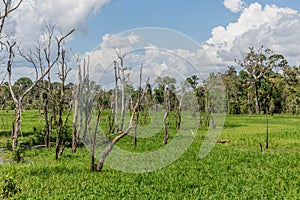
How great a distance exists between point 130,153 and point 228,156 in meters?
4.13

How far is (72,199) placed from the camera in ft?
24.1

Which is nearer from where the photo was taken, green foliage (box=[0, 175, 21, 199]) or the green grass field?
green foliage (box=[0, 175, 21, 199])

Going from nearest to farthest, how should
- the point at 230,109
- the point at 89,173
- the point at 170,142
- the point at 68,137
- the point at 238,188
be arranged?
the point at 238,188 < the point at 89,173 < the point at 170,142 < the point at 68,137 < the point at 230,109

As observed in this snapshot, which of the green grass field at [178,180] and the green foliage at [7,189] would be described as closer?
the green foliage at [7,189]

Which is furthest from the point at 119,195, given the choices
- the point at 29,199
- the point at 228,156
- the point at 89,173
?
the point at 228,156

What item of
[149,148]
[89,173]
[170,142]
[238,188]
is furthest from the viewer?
[170,142]

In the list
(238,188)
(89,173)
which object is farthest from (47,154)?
(238,188)

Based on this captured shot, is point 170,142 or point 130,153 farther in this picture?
point 170,142

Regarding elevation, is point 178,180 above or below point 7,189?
below

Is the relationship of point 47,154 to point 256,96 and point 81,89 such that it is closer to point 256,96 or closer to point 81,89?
point 81,89

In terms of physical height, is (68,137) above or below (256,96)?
Result: below

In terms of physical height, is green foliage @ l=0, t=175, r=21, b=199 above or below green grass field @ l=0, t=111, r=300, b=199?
above

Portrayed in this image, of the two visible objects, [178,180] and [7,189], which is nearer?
[7,189]

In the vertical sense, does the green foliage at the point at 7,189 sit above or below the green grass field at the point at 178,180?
above
